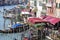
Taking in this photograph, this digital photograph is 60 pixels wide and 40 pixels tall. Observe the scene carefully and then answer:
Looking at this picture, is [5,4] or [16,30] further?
[5,4]

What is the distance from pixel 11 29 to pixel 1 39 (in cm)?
207

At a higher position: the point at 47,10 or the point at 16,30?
the point at 47,10

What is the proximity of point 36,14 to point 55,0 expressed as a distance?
170 inches

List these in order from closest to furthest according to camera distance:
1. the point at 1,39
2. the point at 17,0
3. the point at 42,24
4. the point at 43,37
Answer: the point at 43,37
the point at 42,24
the point at 1,39
the point at 17,0

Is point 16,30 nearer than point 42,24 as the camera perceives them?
No

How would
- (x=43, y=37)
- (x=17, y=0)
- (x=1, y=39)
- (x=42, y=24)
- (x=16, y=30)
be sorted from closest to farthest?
(x=43, y=37)
(x=42, y=24)
(x=1, y=39)
(x=16, y=30)
(x=17, y=0)

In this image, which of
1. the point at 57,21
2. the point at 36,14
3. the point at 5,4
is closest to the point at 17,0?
the point at 5,4

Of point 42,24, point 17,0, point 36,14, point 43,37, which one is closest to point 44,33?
point 43,37

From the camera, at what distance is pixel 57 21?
12.9 metres

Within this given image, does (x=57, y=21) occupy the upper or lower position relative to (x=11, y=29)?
upper

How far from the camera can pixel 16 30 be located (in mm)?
17266

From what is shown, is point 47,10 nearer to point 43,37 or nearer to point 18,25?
point 18,25

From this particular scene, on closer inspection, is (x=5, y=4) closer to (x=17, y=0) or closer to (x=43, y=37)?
(x=17, y=0)

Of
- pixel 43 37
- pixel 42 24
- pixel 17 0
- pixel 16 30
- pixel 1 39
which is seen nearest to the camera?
pixel 43 37
